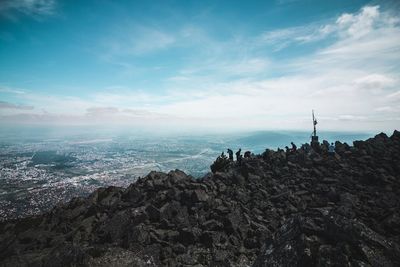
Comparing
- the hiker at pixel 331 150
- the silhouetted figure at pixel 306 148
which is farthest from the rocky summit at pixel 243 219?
the silhouetted figure at pixel 306 148

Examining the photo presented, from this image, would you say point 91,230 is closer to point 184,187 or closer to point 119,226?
point 119,226

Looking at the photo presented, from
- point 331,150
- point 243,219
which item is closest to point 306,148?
point 331,150

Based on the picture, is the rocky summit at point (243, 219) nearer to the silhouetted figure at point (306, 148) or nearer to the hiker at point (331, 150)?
the hiker at point (331, 150)

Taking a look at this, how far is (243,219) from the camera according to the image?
19.2 m

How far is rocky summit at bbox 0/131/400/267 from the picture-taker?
6.70 meters

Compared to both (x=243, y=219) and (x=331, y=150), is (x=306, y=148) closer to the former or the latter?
(x=331, y=150)

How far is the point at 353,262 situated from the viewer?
5.65 m

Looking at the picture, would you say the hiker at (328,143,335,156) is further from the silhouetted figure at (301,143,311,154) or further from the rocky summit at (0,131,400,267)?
the silhouetted figure at (301,143,311,154)

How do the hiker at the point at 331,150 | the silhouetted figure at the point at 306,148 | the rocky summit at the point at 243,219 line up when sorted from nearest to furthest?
the rocky summit at the point at 243,219, the hiker at the point at 331,150, the silhouetted figure at the point at 306,148

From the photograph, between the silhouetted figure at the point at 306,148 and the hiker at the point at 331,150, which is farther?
the silhouetted figure at the point at 306,148

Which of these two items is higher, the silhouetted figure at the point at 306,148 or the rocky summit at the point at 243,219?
the silhouetted figure at the point at 306,148

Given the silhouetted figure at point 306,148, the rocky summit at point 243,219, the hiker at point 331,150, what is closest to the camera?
the rocky summit at point 243,219

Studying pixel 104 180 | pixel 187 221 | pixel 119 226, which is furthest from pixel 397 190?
pixel 104 180

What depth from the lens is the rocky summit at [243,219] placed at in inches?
264
